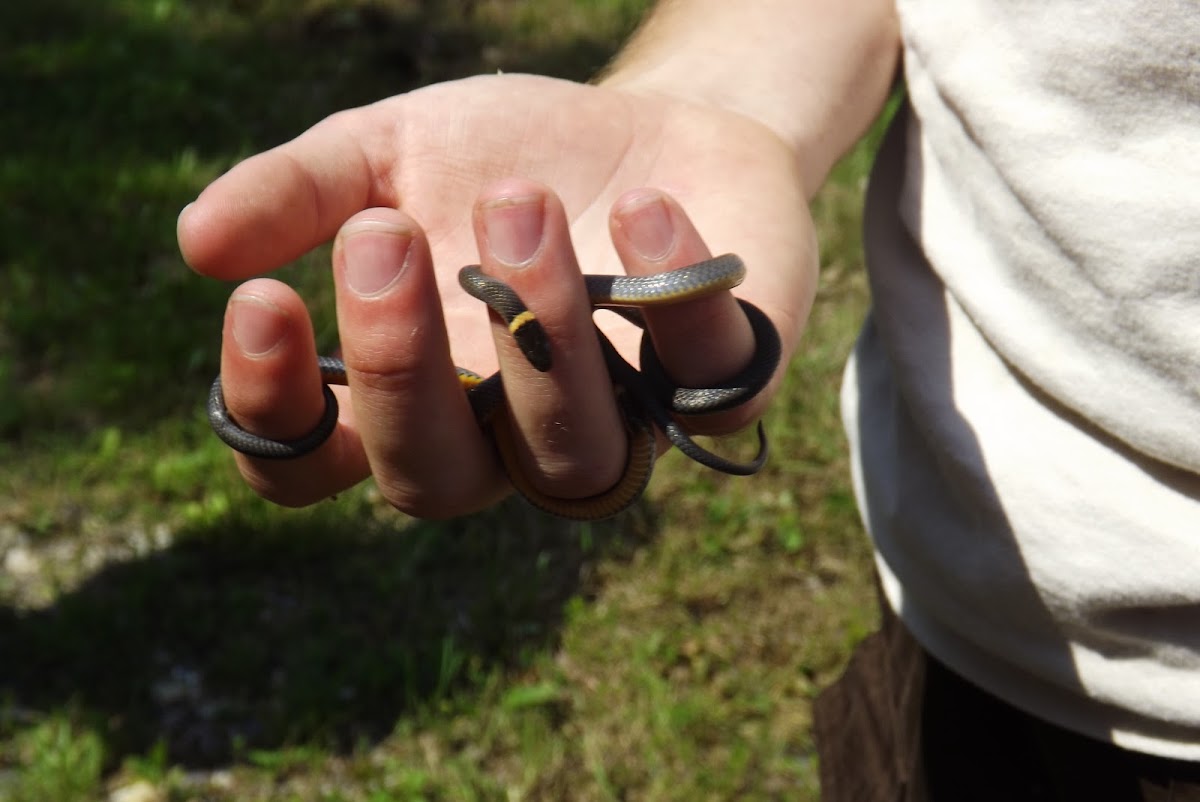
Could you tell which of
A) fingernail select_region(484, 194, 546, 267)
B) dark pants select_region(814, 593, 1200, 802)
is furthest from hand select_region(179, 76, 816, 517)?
dark pants select_region(814, 593, 1200, 802)

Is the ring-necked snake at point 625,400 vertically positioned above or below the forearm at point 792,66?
below

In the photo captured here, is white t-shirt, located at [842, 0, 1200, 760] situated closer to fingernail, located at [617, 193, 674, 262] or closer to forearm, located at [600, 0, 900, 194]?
forearm, located at [600, 0, 900, 194]

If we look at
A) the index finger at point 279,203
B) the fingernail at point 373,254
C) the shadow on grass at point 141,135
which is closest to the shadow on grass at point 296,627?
the shadow on grass at point 141,135

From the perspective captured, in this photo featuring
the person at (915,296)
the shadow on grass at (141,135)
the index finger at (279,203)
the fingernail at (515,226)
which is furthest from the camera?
the shadow on grass at (141,135)

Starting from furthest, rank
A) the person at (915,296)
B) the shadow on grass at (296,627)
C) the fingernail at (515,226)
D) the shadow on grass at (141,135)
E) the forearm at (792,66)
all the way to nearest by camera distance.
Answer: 1. the shadow on grass at (141,135)
2. the shadow on grass at (296,627)
3. the forearm at (792,66)
4. the person at (915,296)
5. the fingernail at (515,226)

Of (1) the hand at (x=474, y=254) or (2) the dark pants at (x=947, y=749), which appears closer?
(1) the hand at (x=474, y=254)

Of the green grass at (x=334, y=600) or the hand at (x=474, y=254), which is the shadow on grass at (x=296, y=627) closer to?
the green grass at (x=334, y=600)

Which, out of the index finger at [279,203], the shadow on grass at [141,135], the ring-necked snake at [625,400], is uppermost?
the index finger at [279,203]
